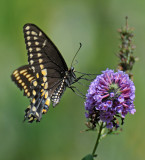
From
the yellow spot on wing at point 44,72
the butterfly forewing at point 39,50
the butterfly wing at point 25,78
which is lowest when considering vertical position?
the butterfly wing at point 25,78

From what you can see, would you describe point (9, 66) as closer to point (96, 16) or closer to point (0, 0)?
point (0, 0)

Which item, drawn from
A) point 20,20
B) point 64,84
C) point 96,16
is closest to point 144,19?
point 96,16

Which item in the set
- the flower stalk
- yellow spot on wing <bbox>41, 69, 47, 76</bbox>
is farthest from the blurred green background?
the flower stalk

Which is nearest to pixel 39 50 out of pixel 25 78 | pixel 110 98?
pixel 25 78

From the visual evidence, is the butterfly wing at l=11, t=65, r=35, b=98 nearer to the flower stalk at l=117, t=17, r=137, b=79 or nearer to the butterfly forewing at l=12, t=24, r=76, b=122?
the butterfly forewing at l=12, t=24, r=76, b=122

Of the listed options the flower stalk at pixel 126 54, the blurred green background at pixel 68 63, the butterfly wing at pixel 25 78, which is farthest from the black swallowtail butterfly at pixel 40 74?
the blurred green background at pixel 68 63

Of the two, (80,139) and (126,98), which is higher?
(126,98)

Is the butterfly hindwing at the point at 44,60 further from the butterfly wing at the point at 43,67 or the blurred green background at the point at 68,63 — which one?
the blurred green background at the point at 68,63
